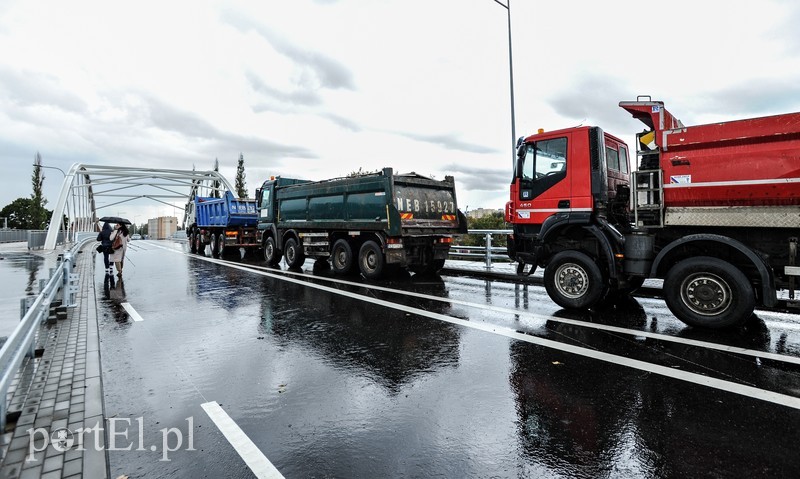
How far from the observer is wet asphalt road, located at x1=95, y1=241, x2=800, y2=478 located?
9.52 feet

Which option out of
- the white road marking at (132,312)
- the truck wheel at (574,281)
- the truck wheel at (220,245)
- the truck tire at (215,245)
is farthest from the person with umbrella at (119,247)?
the truck wheel at (574,281)

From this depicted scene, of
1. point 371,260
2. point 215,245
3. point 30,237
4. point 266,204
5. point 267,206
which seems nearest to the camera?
point 371,260

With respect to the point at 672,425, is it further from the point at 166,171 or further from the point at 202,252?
the point at 166,171

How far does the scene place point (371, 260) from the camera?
40.0 ft

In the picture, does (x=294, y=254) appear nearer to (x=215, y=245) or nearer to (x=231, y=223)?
(x=231, y=223)

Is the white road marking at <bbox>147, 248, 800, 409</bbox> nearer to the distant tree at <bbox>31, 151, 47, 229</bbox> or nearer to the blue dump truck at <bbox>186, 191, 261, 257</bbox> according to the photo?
the blue dump truck at <bbox>186, 191, 261, 257</bbox>

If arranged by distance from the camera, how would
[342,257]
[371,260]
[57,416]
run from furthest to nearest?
[342,257]
[371,260]
[57,416]

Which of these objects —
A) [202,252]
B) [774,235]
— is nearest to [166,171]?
[202,252]

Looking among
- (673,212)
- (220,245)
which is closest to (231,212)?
(220,245)

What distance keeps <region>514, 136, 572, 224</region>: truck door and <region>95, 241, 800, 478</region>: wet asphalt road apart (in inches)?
69.9

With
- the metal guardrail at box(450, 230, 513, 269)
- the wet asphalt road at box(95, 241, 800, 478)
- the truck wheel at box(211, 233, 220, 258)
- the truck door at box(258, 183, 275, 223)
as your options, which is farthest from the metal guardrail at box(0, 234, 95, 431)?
the truck wheel at box(211, 233, 220, 258)

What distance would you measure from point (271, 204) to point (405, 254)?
22.5 ft

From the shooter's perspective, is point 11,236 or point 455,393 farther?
point 11,236

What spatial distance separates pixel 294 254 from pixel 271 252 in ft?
6.40
